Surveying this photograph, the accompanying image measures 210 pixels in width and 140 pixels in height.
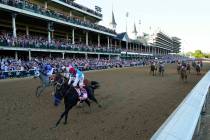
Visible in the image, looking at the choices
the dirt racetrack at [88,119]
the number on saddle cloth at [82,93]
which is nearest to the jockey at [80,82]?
the number on saddle cloth at [82,93]

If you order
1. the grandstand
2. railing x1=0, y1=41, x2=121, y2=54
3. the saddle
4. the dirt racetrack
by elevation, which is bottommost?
the dirt racetrack

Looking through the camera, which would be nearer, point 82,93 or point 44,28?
point 82,93

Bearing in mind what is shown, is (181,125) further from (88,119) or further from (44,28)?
(44,28)

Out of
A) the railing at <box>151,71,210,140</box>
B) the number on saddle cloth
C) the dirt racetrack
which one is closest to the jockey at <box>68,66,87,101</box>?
the number on saddle cloth

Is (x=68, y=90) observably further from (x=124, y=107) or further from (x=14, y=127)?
(x=124, y=107)

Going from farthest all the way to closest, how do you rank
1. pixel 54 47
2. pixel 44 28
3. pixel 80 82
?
pixel 44 28, pixel 54 47, pixel 80 82

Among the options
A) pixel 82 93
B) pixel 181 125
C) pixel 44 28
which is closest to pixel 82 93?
pixel 82 93

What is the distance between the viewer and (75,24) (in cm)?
4050

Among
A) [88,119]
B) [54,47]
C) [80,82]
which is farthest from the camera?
[54,47]

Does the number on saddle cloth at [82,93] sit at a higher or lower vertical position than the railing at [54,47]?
lower

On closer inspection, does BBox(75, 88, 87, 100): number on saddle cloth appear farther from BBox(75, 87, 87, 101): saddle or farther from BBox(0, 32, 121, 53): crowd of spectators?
BBox(0, 32, 121, 53): crowd of spectators

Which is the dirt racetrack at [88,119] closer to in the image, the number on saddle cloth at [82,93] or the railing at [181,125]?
the number on saddle cloth at [82,93]

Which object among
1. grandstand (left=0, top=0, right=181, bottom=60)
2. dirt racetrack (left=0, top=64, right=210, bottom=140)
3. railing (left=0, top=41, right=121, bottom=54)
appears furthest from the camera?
grandstand (left=0, top=0, right=181, bottom=60)

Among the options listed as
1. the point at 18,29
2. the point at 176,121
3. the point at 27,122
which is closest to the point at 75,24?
the point at 18,29
